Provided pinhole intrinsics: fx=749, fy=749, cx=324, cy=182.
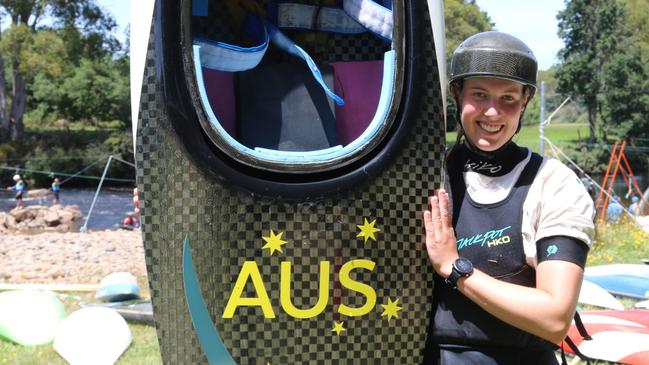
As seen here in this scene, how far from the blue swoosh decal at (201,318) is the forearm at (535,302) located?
756mm

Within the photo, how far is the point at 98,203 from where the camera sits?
25375 millimetres

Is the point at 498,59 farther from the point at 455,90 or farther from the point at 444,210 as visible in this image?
the point at 444,210

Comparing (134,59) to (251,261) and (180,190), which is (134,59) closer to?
(180,190)

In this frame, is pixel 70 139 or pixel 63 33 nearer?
pixel 63 33

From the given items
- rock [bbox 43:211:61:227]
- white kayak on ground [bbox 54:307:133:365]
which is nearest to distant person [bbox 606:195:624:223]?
white kayak on ground [bbox 54:307:133:365]

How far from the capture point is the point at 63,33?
31203 millimetres

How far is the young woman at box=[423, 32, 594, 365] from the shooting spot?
1839 millimetres

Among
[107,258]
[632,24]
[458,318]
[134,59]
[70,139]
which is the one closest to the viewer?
[458,318]

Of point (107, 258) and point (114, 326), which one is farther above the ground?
point (114, 326)

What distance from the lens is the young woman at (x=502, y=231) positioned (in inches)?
72.4

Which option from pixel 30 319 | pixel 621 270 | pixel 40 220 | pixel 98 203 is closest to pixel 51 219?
pixel 40 220

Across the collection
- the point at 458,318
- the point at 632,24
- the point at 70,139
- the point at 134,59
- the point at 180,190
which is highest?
the point at 632,24

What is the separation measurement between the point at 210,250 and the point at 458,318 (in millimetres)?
713

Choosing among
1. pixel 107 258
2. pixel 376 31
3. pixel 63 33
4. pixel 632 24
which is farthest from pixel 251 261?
pixel 632 24
